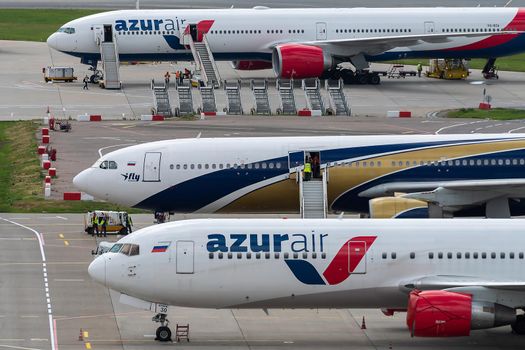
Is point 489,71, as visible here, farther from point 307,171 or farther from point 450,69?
point 307,171

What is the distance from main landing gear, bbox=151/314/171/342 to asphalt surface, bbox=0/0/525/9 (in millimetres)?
126229

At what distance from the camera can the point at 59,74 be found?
11531 cm

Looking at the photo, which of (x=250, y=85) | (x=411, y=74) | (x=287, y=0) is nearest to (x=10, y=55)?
(x=250, y=85)

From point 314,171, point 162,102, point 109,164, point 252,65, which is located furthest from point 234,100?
point 314,171

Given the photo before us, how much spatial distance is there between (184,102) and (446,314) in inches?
2252

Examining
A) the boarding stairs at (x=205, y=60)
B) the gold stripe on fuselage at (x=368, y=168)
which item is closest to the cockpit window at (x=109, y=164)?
the gold stripe on fuselage at (x=368, y=168)

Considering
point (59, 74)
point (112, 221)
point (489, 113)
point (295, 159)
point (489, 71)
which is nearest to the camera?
point (295, 159)

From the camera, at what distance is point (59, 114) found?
100 meters

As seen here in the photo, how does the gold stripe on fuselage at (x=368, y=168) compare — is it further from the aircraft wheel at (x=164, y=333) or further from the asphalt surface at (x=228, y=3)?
the asphalt surface at (x=228, y=3)

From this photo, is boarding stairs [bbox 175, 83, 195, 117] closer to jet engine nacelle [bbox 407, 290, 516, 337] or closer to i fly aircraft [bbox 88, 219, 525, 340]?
i fly aircraft [bbox 88, 219, 525, 340]

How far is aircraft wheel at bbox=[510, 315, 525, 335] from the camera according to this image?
162ft

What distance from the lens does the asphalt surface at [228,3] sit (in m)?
177

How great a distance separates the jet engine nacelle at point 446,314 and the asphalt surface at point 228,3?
130 m

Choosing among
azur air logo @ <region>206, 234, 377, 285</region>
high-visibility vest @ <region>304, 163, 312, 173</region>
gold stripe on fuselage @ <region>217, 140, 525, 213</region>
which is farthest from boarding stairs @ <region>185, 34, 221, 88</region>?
azur air logo @ <region>206, 234, 377, 285</region>
